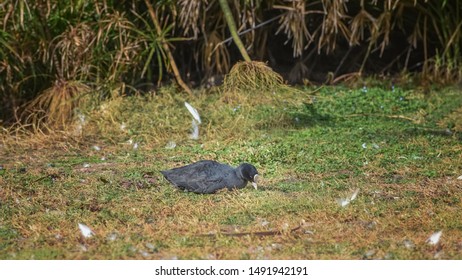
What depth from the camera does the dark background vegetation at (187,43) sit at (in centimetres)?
721

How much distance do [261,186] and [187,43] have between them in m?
3.41

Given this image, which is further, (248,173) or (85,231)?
(248,173)

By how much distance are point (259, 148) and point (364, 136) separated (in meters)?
0.78

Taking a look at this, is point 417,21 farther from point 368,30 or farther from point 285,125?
point 285,125

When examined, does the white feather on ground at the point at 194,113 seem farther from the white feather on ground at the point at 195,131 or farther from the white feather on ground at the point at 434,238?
the white feather on ground at the point at 434,238

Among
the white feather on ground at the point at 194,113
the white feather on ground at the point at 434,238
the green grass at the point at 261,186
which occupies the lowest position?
the white feather on ground at the point at 194,113

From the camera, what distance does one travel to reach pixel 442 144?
595cm

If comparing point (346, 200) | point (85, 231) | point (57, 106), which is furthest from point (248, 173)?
point (57, 106)

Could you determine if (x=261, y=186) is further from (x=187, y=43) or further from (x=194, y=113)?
(x=187, y=43)

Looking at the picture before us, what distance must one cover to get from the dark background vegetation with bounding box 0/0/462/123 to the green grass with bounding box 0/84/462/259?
0.48 metres

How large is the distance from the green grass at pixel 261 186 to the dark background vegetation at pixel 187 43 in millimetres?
481

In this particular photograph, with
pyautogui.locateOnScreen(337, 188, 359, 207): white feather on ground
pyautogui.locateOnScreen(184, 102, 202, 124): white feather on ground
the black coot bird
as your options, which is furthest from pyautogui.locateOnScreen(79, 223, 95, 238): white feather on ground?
pyautogui.locateOnScreen(184, 102, 202, 124): white feather on ground

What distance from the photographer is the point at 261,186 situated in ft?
16.5

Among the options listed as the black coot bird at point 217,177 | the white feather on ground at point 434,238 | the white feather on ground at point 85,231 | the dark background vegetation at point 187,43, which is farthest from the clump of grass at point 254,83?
the white feather on ground at point 434,238
